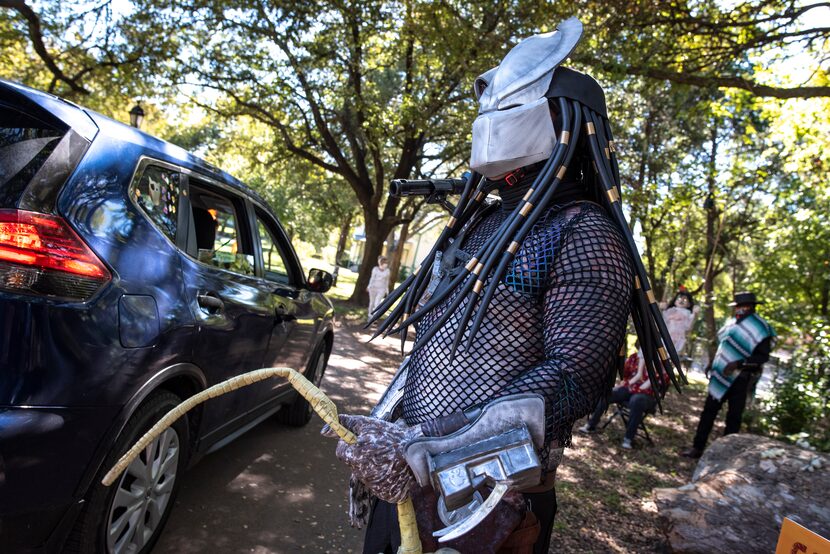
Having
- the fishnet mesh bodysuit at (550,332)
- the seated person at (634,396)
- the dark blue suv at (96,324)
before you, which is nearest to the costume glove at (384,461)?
the fishnet mesh bodysuit at (550,332)

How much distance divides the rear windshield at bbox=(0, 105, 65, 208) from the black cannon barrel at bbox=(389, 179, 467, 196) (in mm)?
1337

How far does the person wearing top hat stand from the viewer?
6613 mm

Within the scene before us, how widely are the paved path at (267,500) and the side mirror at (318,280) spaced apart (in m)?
1.34

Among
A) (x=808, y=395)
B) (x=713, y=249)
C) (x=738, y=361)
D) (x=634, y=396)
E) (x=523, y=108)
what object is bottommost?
(x=634, y=396)

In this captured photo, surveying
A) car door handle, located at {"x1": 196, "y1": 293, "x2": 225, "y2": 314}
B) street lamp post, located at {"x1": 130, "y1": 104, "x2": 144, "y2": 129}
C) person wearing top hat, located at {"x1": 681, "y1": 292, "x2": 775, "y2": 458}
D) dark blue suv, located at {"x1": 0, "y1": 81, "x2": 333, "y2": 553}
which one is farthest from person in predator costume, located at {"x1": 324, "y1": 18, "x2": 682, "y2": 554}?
street lamp post, located at {"x1": 130, "y1": 104, "x2": 144, "y2": 129}

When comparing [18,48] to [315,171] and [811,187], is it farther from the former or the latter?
[811,187]

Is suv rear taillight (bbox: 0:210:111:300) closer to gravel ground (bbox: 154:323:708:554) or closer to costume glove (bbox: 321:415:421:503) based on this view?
costume glove (bbox: 321:415:421:503)

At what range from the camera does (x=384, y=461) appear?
122cm

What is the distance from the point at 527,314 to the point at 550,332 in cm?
12

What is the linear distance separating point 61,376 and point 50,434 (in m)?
0.20

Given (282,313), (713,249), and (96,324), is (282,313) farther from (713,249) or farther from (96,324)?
(713,249)

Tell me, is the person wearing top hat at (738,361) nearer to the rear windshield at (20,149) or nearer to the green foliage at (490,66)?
the green foliage at (490,66)

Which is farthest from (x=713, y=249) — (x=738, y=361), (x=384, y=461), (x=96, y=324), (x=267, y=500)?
(x=384, y=461)

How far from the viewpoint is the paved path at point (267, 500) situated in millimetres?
3131
